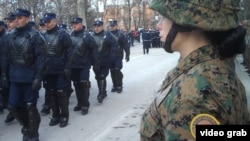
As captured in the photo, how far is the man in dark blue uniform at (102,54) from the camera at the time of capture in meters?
9.41

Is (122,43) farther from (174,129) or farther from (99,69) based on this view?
(174,129)

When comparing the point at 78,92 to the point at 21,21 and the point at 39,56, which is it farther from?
the point at 21,21

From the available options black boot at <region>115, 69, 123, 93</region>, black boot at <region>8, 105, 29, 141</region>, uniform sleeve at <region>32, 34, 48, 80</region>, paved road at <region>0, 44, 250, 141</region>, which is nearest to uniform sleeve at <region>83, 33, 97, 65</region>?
paved road at <region>0, 44, 250, 141</region>

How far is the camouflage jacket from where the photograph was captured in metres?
Answer: 1.36

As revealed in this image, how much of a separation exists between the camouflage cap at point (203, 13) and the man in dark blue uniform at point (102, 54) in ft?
24.9

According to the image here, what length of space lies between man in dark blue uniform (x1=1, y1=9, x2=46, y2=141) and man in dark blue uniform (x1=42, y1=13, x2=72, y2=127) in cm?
99

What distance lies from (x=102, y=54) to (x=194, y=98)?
847cm

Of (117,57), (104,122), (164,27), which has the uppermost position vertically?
(164,27)

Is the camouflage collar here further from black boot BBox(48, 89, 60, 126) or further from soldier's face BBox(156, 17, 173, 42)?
black boot BBox(48, 89, 60, 126)

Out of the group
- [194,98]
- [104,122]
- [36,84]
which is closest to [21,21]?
[36,84]

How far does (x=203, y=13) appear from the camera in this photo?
1458 mm

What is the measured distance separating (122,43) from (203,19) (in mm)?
9524

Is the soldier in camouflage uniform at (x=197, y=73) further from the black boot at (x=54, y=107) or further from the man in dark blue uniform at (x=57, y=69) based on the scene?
the black boot at (x=54, y=107)

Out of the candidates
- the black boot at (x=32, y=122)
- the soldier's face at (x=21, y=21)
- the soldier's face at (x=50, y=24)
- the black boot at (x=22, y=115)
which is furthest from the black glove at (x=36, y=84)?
the soldier's face at (x=50, y=24)
